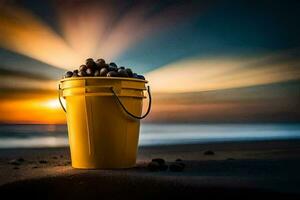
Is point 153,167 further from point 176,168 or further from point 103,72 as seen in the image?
point 103,72

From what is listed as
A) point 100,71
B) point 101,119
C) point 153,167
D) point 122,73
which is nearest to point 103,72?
point 100,71

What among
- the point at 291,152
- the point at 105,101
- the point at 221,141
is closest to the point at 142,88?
the point at 105,101

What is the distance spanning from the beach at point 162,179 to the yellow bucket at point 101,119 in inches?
6.8

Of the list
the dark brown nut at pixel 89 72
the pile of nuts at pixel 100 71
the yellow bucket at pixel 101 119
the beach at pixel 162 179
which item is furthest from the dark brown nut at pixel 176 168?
the dark brown nut at pixel 89 72

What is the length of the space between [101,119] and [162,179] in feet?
2.64

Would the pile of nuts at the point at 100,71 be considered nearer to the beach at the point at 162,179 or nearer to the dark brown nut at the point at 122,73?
the dark brown nut at the point at 122,73

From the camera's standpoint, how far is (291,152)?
4312 millimetres

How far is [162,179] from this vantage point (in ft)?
9.11

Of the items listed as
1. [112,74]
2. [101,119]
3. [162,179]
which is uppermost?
[112,74]

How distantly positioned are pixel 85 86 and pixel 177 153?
5.01 feet

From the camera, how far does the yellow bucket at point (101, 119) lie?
3381 millimetres

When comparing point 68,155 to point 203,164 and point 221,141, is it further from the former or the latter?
point 221,141

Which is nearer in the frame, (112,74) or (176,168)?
(176,168)

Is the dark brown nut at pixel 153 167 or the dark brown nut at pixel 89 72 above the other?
the dark brown nut at pixel 89 72
